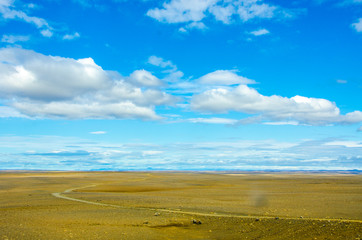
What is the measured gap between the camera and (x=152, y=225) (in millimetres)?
24500

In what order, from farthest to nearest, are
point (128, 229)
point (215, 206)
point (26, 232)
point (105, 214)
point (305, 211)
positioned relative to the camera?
point (215, 206), point (305, 211), point (105, 214), point (128, 229), point (26, 232)

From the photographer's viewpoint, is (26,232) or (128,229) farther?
(128,229)

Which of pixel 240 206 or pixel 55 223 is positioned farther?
pixel 240 206

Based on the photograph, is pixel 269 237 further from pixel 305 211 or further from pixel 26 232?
pixel 26 232

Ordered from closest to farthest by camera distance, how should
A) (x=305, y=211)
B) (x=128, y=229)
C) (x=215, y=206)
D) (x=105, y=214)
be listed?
(x=128, y=229)
(x=105, y=214)
(x=305, y=211)
(x=215, y=206)

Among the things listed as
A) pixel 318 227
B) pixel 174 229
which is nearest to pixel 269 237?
pixel 318 227

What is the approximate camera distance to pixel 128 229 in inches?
908

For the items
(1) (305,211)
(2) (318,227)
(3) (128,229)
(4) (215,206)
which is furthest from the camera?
(4) (215,206)

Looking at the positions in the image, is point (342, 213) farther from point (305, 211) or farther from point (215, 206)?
point (215, 206)

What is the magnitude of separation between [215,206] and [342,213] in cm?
1217

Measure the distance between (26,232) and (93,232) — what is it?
4016 millimetres

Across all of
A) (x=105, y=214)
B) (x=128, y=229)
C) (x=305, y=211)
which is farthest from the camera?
(x=305, y=211)

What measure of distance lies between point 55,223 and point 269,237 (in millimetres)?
14802

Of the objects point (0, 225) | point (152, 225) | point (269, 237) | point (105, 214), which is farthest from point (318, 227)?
point (0, 225)
